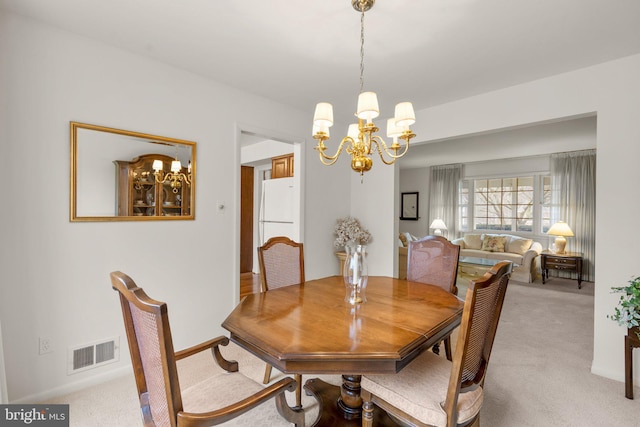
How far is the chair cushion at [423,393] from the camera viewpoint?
1256 mm

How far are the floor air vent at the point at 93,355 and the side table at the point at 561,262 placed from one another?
6561mm

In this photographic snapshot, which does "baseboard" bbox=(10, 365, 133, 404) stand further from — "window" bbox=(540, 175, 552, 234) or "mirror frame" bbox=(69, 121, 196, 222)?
"window" bbox=(540, 175, 552, 234)

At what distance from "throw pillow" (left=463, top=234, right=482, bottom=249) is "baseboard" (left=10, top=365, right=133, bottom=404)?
21.4ft

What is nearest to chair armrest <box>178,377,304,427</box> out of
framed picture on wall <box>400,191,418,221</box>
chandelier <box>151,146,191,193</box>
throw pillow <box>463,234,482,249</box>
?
chandelier <box>151,146,191,193</box>

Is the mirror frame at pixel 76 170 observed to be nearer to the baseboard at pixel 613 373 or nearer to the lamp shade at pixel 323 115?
the lamp shade at pixel 323 115

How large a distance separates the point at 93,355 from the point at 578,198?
7.62m

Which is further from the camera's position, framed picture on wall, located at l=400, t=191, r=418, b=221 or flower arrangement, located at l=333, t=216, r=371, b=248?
framed picture on wall, located at l=400, t=191, r=418, b=221

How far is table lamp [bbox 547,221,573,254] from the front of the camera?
564cm

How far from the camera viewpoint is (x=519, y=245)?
20.3 feet

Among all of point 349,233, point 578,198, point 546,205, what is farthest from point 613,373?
point 546,205

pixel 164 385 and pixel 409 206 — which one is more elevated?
pixel 409 206

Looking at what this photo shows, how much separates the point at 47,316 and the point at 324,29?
2.58m

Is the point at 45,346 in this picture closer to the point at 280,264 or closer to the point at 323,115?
the point at 280,264

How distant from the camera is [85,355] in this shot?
217 cm
